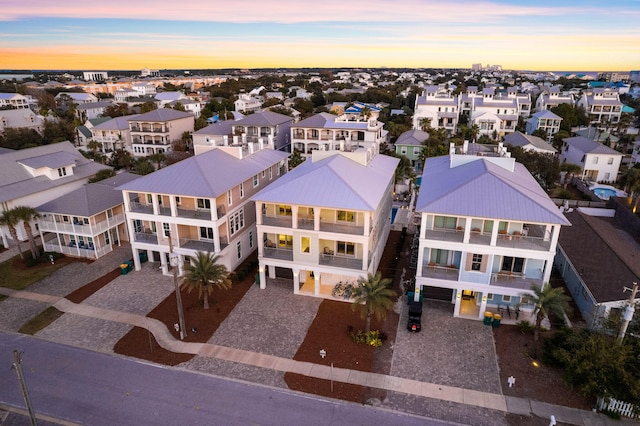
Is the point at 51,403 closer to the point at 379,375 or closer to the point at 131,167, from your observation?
the point at 379,375

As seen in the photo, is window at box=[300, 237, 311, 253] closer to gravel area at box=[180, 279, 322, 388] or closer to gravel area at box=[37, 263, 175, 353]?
gravel area at box=[180, 279, 322, 388]

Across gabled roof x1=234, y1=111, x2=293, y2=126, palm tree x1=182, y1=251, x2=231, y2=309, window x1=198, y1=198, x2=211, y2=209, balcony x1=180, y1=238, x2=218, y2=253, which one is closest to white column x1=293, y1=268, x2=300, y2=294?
palm tree x1=182, y1=251, x2=231, y2=309

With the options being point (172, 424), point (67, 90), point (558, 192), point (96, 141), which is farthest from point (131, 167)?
point (67, 90)

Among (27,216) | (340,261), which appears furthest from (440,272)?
(27,216)

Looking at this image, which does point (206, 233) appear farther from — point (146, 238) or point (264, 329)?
point (264, 329)

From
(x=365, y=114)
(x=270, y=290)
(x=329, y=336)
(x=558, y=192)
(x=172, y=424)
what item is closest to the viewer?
(x=172, y=424)
